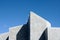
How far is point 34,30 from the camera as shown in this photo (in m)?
34.7

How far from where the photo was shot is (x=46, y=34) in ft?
109

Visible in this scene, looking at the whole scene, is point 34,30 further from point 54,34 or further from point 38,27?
point 54,34

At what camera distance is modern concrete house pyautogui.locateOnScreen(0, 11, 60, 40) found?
32.5m

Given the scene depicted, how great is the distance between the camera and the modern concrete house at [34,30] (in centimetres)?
3247

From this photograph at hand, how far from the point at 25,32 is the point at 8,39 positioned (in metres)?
4.51

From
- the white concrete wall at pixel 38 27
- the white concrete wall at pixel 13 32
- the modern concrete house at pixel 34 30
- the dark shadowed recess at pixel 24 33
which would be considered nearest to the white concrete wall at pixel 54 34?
the modern concrete house at pixel 34 30

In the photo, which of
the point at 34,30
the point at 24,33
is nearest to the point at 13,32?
the point at 24,33

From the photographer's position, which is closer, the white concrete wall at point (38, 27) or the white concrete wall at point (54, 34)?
the white concrete wall at point (54, 34)

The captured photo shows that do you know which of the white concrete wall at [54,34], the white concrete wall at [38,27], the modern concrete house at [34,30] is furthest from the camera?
the white concrete wall at [38,27]

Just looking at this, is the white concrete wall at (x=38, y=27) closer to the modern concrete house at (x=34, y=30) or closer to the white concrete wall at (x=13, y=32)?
the modern concrete house at (x=34, y=30)

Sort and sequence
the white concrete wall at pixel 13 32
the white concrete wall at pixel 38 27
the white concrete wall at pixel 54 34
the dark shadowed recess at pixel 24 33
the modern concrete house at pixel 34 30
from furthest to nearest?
the white concrete wall at pixel 13 32 → the dark shadowed recess at pixel 24 33 → the white concrete wall at pixel 38 27 → the modern concrete house at pixel 34 30 → the white concrete wall at pixel 54 34

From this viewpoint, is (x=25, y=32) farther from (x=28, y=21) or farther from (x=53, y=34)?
(x=53, y=34)

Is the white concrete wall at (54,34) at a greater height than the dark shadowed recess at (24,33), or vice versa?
the dark shadowed recess at (24,33)

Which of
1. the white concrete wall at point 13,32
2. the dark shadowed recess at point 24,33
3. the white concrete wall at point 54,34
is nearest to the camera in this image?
the white concrete wall at point 54,34
